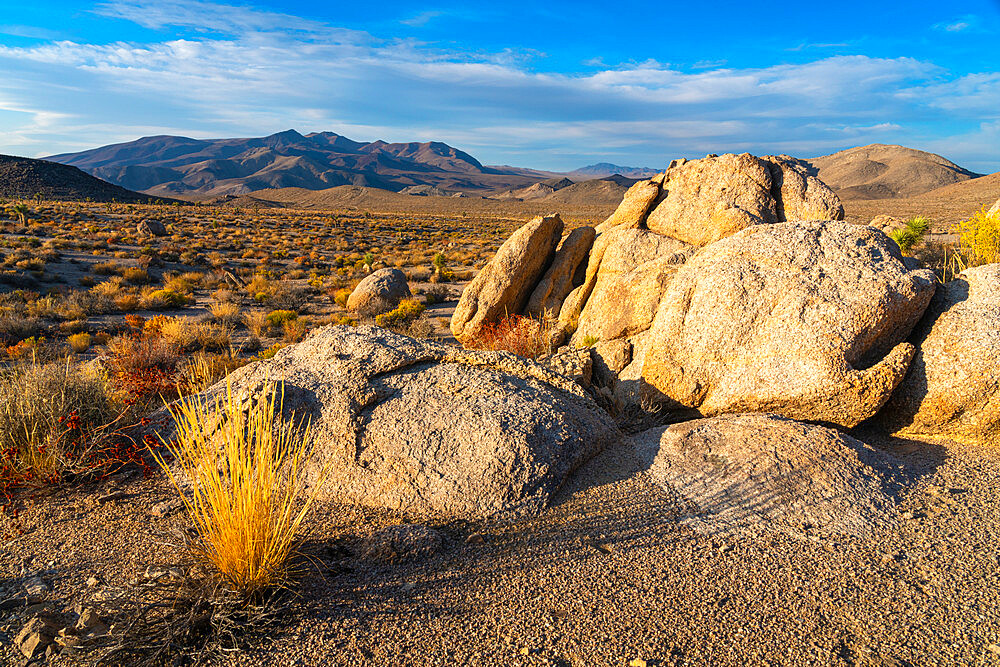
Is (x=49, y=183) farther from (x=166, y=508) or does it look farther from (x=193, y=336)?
(x=166, y=508)

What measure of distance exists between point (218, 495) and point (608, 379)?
15.4 feet

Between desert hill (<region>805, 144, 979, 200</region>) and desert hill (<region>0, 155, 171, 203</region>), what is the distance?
116491 millimetres

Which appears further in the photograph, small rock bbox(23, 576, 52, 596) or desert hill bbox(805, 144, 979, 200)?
desert hill bbox(805, 144, 979, 200)

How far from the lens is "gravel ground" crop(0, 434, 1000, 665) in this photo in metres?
2.88

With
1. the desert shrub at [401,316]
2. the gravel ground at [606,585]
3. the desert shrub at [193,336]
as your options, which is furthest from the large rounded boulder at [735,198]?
the desert shrub at [193,336]

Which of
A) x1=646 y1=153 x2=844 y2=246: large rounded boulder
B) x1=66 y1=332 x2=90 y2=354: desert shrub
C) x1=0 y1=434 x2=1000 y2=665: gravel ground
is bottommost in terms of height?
x1=66 y1=332 x2=90 y2=354: desert shrub

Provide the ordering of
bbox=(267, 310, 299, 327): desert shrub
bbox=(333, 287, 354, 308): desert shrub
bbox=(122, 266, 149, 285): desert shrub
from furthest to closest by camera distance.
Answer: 1. bbox=(122, 266, 149, 285): desert shrub
2. bbox=(333, 287, 354, 308): desert shrub
3. bbox=(267, 310, 299, 327): desert shrub

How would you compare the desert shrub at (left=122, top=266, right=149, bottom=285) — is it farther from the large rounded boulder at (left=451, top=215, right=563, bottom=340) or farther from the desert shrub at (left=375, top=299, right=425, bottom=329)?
the large rounded boulder at (left=451, top=215, right=563, bottom=340)

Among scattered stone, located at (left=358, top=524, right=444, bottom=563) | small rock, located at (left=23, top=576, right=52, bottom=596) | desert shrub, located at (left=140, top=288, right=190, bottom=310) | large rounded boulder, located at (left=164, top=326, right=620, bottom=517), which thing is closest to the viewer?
small rock, located at (left=23, top=576, right=52, bottom=596)

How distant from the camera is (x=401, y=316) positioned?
14867 mm

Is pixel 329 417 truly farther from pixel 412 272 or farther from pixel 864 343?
pixel 412 272

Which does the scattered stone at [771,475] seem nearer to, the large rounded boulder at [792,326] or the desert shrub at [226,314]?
the large rounded boulder at [792,326]

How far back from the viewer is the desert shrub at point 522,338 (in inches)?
340

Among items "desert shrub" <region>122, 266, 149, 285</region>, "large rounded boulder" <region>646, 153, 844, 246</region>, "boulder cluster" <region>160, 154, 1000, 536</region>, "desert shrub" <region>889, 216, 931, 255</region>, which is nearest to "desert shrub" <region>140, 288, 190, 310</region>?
"desert shrub" <region>122, 266, 149, 285</region>
